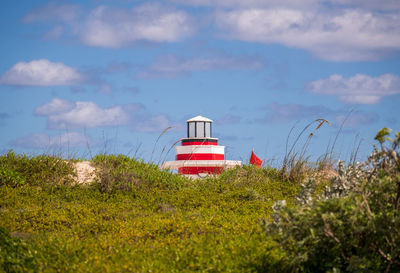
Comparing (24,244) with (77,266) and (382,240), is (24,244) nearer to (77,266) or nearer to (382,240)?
(77,266)

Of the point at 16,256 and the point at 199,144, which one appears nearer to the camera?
the point at 16,256

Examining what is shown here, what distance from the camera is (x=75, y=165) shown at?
43.1 ft

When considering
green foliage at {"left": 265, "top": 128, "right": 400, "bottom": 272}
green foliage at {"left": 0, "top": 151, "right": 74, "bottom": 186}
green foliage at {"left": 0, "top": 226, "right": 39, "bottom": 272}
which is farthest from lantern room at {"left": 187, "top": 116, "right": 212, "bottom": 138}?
green foliage at {"left": 265, "top": 128, "right": 400, "bottom": 272}

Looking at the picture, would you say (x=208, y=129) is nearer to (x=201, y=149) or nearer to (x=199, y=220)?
(x=201, y=149)

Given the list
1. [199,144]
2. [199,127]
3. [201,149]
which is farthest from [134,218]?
[199,127]

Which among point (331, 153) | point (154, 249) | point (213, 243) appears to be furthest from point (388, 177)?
point (331, 153)

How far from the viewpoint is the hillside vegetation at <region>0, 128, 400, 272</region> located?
489cm

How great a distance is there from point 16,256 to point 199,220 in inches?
135

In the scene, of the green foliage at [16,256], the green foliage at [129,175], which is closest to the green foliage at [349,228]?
the green foliage at [16,256]

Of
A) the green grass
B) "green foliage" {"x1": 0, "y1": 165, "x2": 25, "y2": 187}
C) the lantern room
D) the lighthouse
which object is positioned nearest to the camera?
the green grass

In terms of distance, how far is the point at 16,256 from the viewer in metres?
5.85

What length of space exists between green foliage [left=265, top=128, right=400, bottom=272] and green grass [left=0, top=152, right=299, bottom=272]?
345 mm

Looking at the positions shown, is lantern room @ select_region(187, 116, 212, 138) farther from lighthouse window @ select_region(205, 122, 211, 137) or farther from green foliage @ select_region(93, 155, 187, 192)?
green foliage @ select_region(93, 155, 187, 192)

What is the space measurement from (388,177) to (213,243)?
2506 mm
